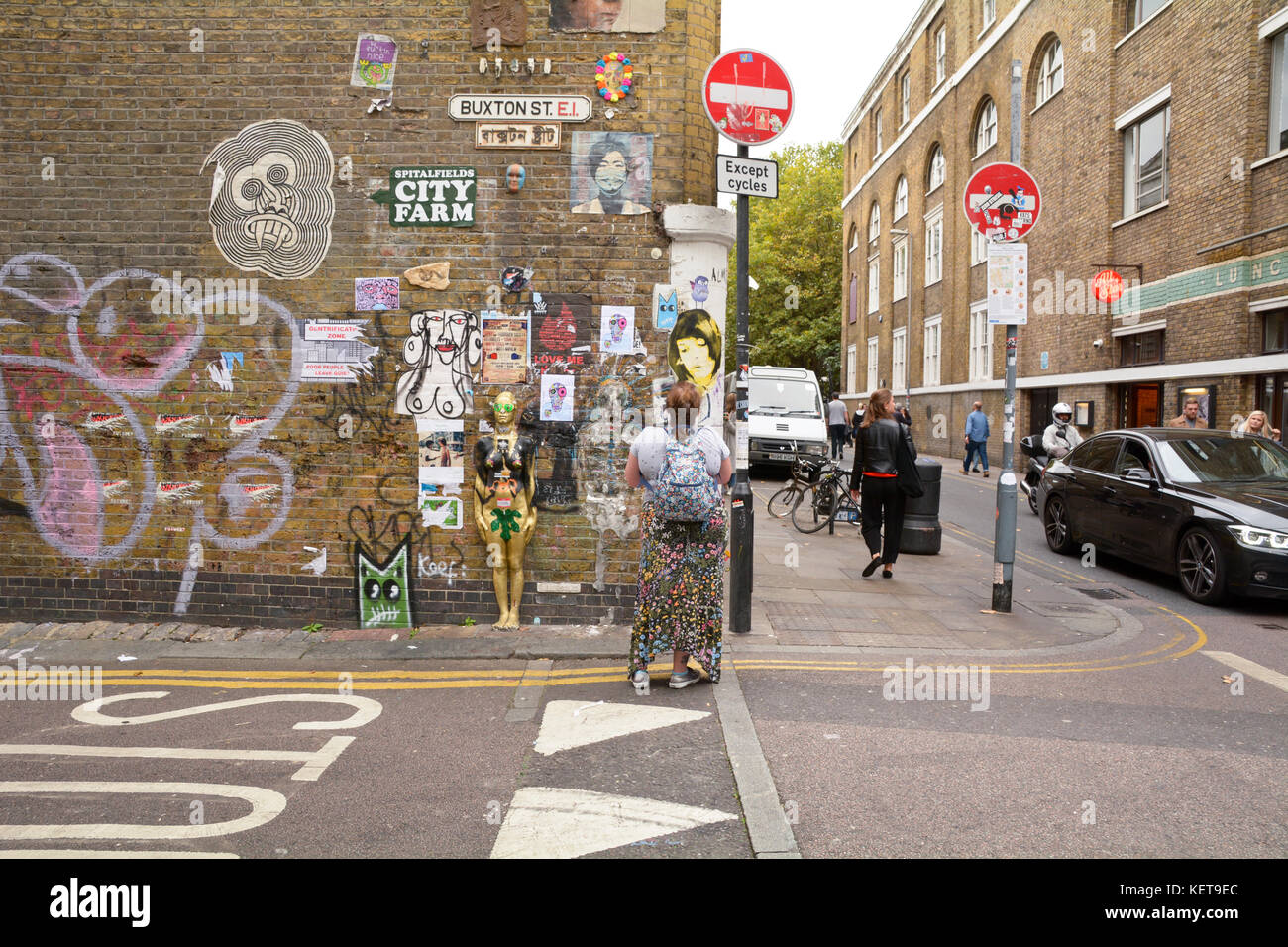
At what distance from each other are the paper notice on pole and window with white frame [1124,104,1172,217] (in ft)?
43.1

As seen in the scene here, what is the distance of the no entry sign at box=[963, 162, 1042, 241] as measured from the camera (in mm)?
7996

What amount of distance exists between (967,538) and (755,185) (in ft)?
25.0

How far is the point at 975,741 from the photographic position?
183 inches

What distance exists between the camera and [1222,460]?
9.35 meters

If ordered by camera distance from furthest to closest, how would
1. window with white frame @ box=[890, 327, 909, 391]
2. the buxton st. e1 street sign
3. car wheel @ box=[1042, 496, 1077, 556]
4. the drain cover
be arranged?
window with white frame @ box=[890, 327, 909, 391], car wheel @ box=[1042, 496, 1077, 556], the drain cover, the buxton st. e1 street sign

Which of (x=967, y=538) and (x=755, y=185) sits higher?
(x=755, y=185)

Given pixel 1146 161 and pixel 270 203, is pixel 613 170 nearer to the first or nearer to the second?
pixel 270 203

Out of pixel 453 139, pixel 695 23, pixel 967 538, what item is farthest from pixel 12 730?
pixel 967 538

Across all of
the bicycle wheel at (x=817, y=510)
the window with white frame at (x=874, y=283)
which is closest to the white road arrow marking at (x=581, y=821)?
the bicycle wheel at (x=817, y=510)

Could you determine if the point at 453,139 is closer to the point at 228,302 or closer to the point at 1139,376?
the point at 228,302

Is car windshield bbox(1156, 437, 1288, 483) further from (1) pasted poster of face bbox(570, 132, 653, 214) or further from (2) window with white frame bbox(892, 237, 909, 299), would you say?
(2) window with white frame bbox(892, 237, 909, 299)

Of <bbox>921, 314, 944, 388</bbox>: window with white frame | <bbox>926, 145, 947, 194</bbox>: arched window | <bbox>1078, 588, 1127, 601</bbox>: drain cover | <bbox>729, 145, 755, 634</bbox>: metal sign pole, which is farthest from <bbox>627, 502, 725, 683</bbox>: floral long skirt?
<bbox>926, 145, 947, 194</bbox>: arched window

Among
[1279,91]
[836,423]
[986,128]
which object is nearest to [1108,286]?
[1279,91]

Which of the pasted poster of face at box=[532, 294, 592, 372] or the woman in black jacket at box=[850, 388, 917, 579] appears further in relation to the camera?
the woman in black jacket at box=[850, 388, 917, 579]
